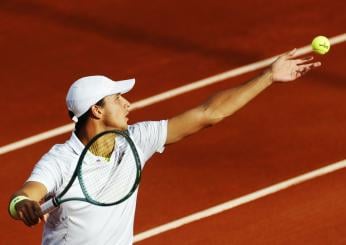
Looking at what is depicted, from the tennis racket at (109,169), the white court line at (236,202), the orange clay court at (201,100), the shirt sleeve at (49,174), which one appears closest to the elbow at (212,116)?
the tennis racket at (109,169)

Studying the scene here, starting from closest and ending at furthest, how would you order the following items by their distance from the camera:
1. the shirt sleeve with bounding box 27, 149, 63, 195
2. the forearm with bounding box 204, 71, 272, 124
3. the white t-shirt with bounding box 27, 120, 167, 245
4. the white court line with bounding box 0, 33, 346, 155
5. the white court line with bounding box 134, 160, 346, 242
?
the shirt sleeve with bounding box 27, 149, 63, 195
the white t-shirt with bounding box 27, 120, 167, 245
the forearm with bounding box 204, 71, 272, 124
the white court line with bounding box 134, 160, 346, 242
the white court line with bounding box 0, 33, 346, 155

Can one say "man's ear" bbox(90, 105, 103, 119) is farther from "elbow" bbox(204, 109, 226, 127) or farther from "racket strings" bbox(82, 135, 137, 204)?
"elbow" bbox(204, 109, 226, 127)

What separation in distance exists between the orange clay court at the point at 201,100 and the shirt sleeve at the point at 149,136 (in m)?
2.34

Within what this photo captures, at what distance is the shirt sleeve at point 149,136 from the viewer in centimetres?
819

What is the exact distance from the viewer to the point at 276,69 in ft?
26.5

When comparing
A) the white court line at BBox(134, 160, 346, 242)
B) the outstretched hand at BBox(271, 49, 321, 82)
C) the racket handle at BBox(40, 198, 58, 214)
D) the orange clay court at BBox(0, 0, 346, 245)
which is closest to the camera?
the racket handle at BBox(40, 198, 58, 214)

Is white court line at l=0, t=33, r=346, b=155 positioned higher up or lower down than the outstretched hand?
higher up

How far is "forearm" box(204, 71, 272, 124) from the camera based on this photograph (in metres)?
8.16

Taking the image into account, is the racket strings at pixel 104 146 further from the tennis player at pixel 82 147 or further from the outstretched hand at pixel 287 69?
the outstretched hand at pixel 287 69

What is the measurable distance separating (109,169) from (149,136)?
0.49 meters

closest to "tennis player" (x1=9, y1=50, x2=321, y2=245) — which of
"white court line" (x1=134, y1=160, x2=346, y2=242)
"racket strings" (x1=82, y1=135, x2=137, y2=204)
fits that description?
"racket strings" (x1=82, y1=135, x2=137, y2=204)

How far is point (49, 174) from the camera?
7480mm

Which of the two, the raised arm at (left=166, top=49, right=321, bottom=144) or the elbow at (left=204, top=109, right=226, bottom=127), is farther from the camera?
the elbow at (left=204, top=109, right=226, bottom=127)

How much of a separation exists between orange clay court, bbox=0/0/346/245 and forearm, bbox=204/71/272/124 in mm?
2382
